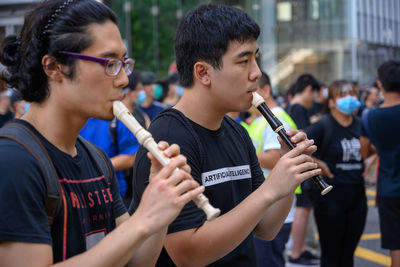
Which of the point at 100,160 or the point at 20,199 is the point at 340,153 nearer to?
the point at 100,160

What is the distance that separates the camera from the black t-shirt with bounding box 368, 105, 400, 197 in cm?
480

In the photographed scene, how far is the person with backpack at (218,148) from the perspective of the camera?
209cm

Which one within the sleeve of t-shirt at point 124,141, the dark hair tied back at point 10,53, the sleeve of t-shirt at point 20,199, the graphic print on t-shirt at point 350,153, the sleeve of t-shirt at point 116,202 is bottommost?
the graphic print on t-shirt at point 350,153

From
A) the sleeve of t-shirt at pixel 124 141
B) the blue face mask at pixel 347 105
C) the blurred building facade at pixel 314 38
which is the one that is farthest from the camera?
the blurred building facade at pixel 314 38

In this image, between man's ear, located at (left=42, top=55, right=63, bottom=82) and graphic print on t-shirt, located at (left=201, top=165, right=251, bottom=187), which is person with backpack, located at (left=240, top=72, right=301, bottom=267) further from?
man's ear, located at (left=42, top=55, right=63, bottom=82)

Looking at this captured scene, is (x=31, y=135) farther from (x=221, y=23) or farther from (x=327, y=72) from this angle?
(x=327, y=72)

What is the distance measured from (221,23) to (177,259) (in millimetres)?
1002

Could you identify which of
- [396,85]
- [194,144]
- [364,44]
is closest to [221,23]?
[194,144]

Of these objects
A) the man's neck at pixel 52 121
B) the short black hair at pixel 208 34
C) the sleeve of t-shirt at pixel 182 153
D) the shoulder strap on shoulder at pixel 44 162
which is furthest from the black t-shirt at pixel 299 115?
the shoulder strap on shoulder at pixel 44 162

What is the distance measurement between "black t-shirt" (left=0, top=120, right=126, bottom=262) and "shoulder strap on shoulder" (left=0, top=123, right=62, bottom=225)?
0.02 m

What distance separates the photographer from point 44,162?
165 centimetres

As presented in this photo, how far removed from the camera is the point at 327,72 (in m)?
28.0

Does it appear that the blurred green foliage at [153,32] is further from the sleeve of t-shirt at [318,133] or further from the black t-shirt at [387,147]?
the black t-shirt at [387,147]

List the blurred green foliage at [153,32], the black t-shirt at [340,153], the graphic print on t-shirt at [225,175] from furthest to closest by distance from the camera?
1. the blurred green foliage at [153,32]
2. the black t-shirt at [340,153]
3. the graphic print on t-shirt at [225,175]
